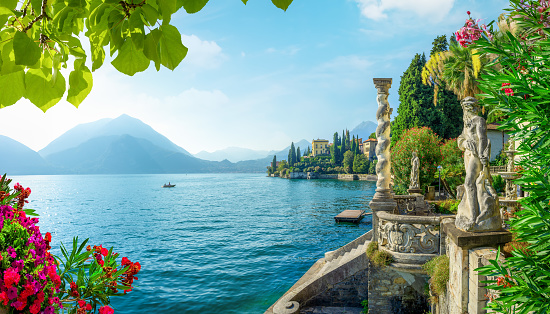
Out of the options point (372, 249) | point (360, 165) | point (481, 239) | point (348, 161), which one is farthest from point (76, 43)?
point (348, 161)

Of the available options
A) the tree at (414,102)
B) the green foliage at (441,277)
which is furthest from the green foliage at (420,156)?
the tree at (414,102)

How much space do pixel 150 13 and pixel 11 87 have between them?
79 cm

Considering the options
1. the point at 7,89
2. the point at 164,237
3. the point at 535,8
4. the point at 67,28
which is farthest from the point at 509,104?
the point at 164,237

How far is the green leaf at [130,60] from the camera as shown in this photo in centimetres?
136

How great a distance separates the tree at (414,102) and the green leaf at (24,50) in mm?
41373

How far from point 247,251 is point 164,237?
12397 mm

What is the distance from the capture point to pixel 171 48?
1.25m

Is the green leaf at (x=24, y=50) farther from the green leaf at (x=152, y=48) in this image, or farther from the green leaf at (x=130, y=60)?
the green leaf at (x=152, y=48)

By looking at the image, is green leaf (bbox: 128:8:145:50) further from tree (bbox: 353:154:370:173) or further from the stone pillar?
tree (bbox: 353:154:370:173)

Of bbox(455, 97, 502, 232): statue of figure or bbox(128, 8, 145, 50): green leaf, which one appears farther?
bbox(455, 97, 502, 232): statue of figure

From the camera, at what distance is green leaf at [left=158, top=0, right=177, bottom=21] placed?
120 centimetres

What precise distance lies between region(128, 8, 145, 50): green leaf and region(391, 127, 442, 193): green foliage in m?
21.1

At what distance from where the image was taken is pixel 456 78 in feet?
47.4

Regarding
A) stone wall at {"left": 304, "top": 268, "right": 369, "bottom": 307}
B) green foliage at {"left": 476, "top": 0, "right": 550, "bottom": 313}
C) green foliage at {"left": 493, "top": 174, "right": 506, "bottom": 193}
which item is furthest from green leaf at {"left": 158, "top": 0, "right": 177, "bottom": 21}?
green foliage at {"left": 493, "top": 174, "right": 506, "bottom": 193}
